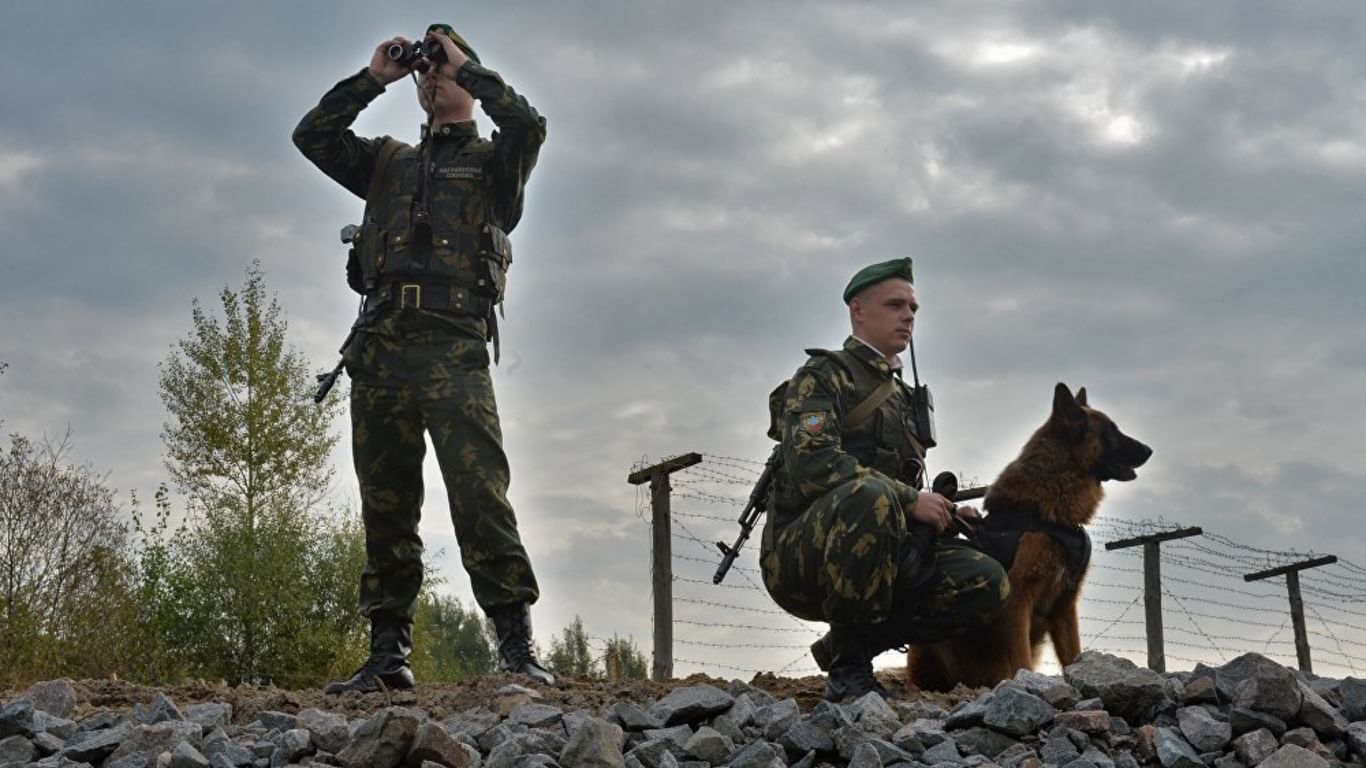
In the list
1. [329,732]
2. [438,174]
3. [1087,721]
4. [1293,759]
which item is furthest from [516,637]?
[1293,759]

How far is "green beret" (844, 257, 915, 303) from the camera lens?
237 inches

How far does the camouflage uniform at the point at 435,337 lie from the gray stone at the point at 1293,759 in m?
3.26

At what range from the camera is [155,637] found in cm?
1712

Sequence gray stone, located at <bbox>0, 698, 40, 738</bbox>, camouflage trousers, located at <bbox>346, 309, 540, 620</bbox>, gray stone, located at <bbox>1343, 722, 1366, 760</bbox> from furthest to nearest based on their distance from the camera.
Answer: camouflage trousers, located at <bbox>346, 309, 540, 620</bbox> < gray stone, located at <bbox>0, 698, 40, 738</bbox> < gray stone, located at <bbox>1343, 722, 1366, 760</bbox>

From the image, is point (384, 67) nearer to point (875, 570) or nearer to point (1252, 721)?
point (875, 570)

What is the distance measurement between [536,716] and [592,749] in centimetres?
61

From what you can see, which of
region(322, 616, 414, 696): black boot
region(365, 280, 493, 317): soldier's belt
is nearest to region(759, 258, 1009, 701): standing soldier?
region(365, 280, 493, 317): soldier's belt

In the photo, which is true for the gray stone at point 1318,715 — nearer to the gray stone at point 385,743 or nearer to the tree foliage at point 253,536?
the gray stone at point 385,743

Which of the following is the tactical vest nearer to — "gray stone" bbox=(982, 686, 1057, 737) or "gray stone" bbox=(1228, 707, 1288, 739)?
"gray stone" bbox=(982, 686, 1057, 737)

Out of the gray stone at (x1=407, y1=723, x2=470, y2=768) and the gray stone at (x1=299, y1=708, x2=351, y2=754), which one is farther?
the gray stone at (x1=299, y1=708, x2=351, y2=754)

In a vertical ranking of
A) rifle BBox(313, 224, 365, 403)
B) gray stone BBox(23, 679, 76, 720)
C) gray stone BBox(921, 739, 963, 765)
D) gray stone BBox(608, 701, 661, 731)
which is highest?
rifle BBox(313, 224, 365, 403)

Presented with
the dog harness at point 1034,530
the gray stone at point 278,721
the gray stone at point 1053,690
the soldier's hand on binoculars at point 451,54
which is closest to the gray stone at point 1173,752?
the gray stone at point 1053,690

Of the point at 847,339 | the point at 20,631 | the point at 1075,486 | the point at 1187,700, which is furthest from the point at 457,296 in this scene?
the point at 20,631

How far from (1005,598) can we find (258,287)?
1597 cm
